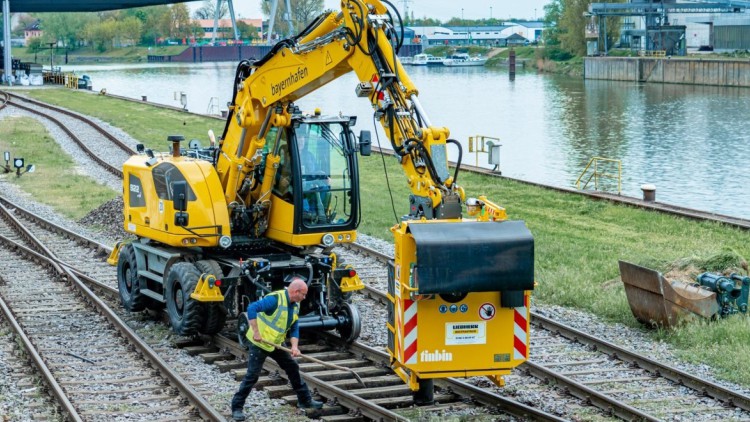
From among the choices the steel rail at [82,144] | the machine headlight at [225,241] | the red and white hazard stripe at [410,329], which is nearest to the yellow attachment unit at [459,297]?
the red and white hazard stripe at [410,329]

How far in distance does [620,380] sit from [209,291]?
17.4 feet

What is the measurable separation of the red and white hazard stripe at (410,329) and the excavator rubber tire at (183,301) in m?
4.39

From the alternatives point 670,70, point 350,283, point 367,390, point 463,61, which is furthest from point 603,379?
point 463,61

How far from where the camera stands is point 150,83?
120250 mm

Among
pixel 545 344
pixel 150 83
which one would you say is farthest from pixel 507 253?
pixel 150 83

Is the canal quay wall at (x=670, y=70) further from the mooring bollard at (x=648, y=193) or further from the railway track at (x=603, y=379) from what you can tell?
the railway track at (x=603, y=379)

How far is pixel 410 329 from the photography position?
1143cm

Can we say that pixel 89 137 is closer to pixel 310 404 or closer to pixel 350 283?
pixel 350 283

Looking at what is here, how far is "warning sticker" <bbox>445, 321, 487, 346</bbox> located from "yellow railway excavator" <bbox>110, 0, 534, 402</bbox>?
0.01 metres

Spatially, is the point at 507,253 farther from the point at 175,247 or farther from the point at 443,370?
the point at 175,247

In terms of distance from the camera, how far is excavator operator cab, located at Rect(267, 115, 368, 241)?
1472 centimetres

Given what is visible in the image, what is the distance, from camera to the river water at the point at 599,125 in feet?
141

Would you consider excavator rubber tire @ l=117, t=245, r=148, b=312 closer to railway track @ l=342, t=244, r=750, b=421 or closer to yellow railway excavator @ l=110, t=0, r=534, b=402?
yellow railway excavator @ l=110, t=0, r=534, b=402

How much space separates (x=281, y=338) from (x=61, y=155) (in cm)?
3078
